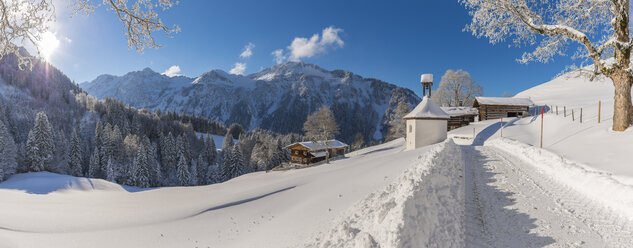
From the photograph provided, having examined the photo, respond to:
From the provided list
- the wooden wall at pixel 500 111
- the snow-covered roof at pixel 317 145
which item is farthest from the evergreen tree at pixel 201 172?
the wooden wall at pixel 500 111

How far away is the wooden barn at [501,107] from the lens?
39625mm

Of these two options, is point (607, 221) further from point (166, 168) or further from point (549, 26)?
point (166, 168)

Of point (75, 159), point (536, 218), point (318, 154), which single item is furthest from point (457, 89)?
point (75, 159)

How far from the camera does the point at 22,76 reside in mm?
99688

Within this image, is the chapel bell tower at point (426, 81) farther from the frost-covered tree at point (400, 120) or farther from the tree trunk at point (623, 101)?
the tree trunk at point (623, 101)

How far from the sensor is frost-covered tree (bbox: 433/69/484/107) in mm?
46969

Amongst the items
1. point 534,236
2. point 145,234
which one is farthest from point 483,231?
point 145,234

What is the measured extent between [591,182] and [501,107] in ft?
137

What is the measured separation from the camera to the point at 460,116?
40.7m

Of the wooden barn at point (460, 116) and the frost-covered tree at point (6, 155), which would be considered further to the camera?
the wooden barn at point (460, 116)

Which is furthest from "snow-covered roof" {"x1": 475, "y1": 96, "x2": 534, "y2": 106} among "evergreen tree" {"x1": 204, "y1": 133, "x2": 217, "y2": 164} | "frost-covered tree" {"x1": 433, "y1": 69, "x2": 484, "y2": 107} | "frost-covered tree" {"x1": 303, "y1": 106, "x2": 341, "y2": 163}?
"evergreen tree" {"x1": 204, "y1": 133, "x2": 217, "y2": 164}

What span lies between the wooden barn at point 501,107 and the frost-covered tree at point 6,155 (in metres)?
77.4

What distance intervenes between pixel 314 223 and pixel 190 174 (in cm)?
6767

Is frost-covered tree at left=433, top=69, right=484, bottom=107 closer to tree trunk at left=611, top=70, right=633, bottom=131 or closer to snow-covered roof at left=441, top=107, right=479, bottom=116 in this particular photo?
snow-covered roof at left=441, top=107, right=479, bottom=116
